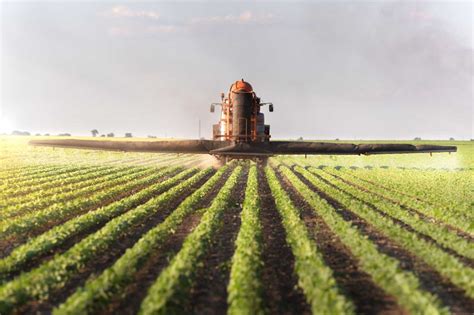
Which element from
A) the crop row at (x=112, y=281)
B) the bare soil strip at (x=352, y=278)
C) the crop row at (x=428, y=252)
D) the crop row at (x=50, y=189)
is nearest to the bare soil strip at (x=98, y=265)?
the crop row at (x=112, y=281)

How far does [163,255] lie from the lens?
7.74m

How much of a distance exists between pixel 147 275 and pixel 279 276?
7.72 feet

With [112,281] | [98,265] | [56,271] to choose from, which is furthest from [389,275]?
[56,271]

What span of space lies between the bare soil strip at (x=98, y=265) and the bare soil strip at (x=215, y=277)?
6.30 ft

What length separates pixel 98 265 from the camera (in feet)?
23.6

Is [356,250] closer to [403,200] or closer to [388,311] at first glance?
[388,311]

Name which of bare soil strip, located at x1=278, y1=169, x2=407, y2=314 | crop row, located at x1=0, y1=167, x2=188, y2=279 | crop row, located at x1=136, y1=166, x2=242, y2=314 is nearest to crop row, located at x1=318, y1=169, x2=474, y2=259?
bare soil strip, located at x1=278, y1=169, x2=407, y2=314

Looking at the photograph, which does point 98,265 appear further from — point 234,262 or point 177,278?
point 234,262

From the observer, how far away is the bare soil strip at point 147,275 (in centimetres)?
539

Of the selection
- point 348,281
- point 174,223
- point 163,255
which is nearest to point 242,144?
point 174,223

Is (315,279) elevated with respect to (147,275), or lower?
elevated

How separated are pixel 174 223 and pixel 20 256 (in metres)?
3.80

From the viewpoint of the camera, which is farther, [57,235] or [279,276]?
[57,235]

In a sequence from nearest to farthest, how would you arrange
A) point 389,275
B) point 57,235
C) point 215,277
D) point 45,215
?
point 389,275, point 215,277, point 57,235, point 45,215
